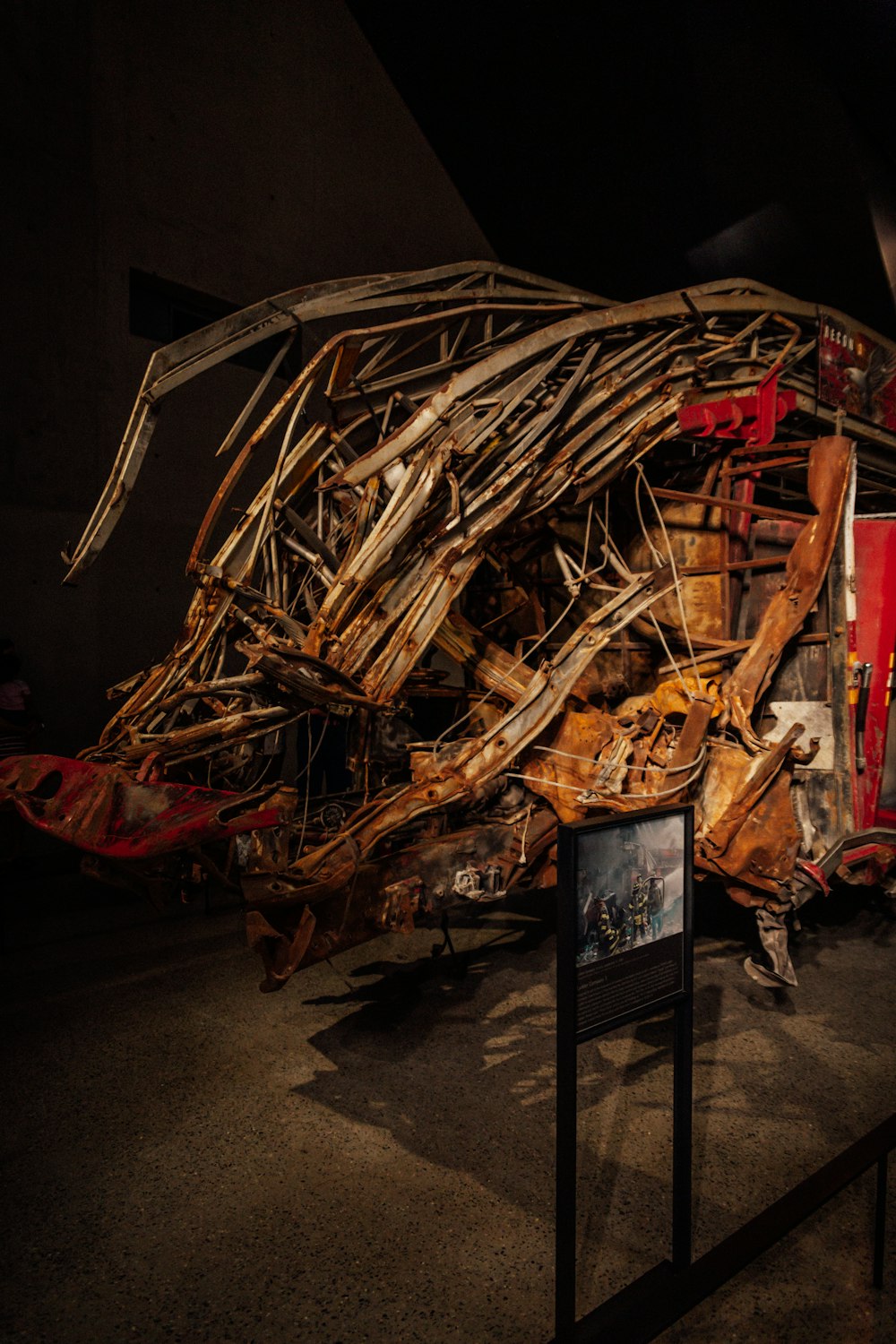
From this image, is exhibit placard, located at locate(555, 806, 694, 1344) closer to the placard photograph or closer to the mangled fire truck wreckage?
the placard photograph

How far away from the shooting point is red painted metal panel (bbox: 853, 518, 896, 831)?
430 centimetres

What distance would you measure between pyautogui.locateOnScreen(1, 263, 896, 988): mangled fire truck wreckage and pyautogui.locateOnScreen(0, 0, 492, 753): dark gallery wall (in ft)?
7.24

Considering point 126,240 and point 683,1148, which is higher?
point 126,240

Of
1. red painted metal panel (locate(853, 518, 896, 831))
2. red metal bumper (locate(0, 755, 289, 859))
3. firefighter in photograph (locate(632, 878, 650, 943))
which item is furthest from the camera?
red painted metal panel (locate(853, 518, 896, 831))

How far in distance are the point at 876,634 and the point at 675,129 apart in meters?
5.02

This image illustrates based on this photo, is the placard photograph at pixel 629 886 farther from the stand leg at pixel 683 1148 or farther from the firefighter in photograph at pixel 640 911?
the stand leg at pixel 683 1148

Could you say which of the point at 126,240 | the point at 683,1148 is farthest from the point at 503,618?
the point at 126,240

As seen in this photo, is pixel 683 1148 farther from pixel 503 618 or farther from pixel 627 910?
pixel 503 618

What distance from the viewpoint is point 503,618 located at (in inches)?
205

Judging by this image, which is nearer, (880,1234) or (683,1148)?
(683,1148)

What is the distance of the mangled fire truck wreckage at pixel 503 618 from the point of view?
3.26 meters

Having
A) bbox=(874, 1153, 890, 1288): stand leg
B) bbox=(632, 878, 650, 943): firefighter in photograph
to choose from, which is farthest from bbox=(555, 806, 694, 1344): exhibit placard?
bbox=(874, 1153, 890, 1288): stand leg

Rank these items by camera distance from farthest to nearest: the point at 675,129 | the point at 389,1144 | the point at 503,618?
the point at 675,129 < the point at 503,618 < the point at 389,1144

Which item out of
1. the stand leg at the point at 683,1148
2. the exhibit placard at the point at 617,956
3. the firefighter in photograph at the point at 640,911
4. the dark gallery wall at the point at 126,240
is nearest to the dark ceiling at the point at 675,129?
the dark gallery wall at the point at 126,240
